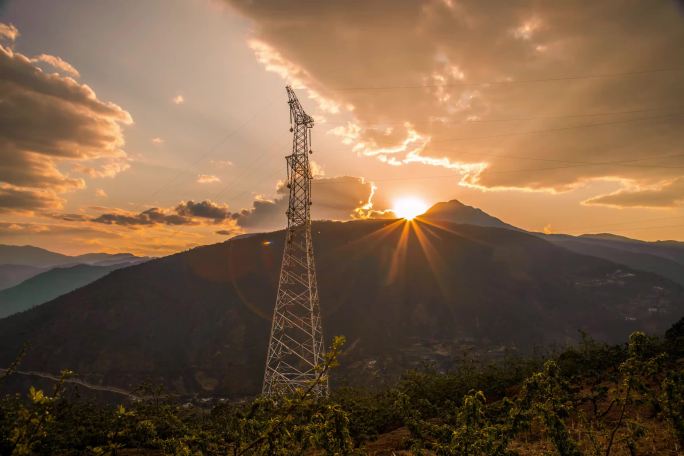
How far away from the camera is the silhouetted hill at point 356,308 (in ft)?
311

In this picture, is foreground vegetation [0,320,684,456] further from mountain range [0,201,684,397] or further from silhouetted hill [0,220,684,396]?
silhouetted hill [0,220,684,396]

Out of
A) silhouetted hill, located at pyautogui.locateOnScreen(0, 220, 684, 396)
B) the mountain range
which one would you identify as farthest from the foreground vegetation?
silhouetted hill, located at pyautogui.locateOnScreen(0, 220, 684, 396)

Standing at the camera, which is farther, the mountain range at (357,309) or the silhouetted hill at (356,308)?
the silhouetted hill at (356,308)

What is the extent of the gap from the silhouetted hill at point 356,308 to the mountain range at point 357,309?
45 centimetres

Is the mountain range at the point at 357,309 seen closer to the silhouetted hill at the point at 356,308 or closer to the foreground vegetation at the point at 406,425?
the silhouetted hill at the point at 356,308

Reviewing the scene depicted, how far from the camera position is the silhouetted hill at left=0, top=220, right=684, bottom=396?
311 feet

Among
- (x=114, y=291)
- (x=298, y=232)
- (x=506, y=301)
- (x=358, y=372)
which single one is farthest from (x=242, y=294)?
(x=298, y=232)

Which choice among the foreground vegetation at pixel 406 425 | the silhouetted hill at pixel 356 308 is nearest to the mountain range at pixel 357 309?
the silhouetted hill at pixel 356 308

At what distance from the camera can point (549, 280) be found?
12781cm

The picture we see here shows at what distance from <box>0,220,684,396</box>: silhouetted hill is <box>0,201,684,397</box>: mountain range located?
1.48 ft

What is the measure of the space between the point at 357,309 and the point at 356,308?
54 centimetres

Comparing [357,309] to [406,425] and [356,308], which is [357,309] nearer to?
[356,308]

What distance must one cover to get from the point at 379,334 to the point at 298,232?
3155 inches

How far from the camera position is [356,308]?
116250 millimetres
